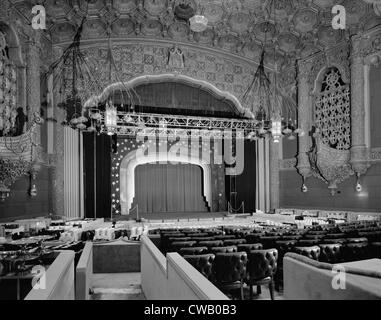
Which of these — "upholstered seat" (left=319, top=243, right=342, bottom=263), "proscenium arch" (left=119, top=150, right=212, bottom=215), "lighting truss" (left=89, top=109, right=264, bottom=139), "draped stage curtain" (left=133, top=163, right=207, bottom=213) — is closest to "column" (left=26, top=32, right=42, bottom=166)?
"lighting truss" (left=89, top=109, right=264, bottom=139)

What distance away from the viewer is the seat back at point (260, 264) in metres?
5.11

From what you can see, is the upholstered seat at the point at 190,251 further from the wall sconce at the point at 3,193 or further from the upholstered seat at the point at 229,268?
the wall sconce at the point at 3,193

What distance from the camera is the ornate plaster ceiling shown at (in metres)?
14.6

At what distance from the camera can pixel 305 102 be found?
57.2ft


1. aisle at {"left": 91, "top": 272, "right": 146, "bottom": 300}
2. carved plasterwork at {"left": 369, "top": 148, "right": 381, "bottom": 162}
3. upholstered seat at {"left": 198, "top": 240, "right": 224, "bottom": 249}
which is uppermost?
carved plasterwork at {"left": 369, "top": 148, "right": 381, "bottom": 162}

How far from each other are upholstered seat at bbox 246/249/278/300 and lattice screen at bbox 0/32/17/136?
32.9ft

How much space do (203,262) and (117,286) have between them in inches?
97.6

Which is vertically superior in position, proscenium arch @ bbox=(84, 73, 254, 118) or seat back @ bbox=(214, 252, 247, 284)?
proscenium arch @ bbox=(84, 73, 254, 118)

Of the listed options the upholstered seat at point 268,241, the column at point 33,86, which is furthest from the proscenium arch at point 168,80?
the upholstered seat at point 268,241

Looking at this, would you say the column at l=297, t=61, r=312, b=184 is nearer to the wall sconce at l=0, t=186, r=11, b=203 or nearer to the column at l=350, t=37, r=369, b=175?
the column at l=350, t=37, r=369, b=175

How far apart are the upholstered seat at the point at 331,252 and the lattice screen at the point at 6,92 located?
1068 cm
